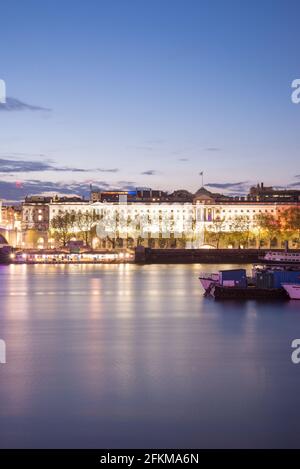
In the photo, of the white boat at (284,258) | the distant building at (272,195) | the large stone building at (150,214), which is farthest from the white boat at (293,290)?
the distant building at (272,195)

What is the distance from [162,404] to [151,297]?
18.1 meters

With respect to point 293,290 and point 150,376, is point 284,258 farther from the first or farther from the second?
point 150,376

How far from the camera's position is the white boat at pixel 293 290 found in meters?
25.8

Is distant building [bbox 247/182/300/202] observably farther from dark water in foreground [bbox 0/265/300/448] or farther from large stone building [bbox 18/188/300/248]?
dark water in foreground [bbox 0/265/300/448]

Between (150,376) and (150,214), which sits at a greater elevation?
(150,214)

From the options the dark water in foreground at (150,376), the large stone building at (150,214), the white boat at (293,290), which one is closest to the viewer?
the dark water in foreground at (150,376)

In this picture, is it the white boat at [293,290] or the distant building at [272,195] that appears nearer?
the white boat at [293,290]

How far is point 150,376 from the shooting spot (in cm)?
1341

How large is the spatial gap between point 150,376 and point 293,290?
13.4m

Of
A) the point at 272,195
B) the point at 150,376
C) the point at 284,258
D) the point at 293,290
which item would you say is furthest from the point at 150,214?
the point at 150,376

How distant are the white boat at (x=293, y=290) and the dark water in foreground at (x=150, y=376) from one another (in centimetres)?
128

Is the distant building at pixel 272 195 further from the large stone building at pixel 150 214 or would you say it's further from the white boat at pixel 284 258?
the white boat at pixel 284 258

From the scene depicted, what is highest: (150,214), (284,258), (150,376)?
(150,214)

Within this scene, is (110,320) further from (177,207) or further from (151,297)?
(177,207)
